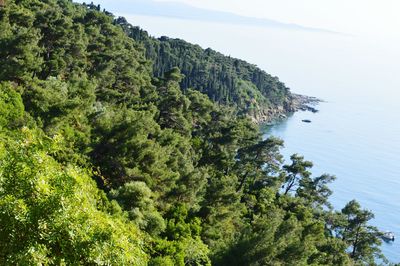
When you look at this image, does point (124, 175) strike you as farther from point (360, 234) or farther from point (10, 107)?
point (360, 234)

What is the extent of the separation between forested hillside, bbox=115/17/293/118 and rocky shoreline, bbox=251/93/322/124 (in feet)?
1.71

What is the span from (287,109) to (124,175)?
11520 cm

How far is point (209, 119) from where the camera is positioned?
51.8 meters

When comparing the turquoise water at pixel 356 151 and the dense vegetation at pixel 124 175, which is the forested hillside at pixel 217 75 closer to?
the turquoise water at pixel 356 151

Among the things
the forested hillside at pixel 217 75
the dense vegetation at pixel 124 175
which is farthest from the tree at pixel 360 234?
the forested hillside at pixel 217 75

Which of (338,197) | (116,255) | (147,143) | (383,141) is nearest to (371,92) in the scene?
(383,141)

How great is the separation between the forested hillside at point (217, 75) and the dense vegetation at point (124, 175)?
48.0m

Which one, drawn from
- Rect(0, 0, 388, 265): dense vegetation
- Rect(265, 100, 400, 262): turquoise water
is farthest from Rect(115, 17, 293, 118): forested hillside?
Rect(0, 0, 388, 265): dense vegetation

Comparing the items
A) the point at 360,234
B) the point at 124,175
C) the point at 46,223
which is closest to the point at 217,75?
the point at 360,234

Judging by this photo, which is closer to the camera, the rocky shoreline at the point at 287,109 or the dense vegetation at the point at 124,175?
the dense vegetation at the point at 124,175

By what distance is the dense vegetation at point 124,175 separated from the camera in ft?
26.0

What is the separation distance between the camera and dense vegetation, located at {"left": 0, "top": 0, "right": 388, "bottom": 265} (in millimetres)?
7910

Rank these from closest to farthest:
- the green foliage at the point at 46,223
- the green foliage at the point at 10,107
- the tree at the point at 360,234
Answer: the green foliage at the point at 46,223, the green foliage at the point at 10,107, the tree at the point at 360,234

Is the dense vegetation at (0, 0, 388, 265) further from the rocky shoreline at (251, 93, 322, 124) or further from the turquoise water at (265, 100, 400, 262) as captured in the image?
the rocky shoreline at (251, 93, 322, 124)
